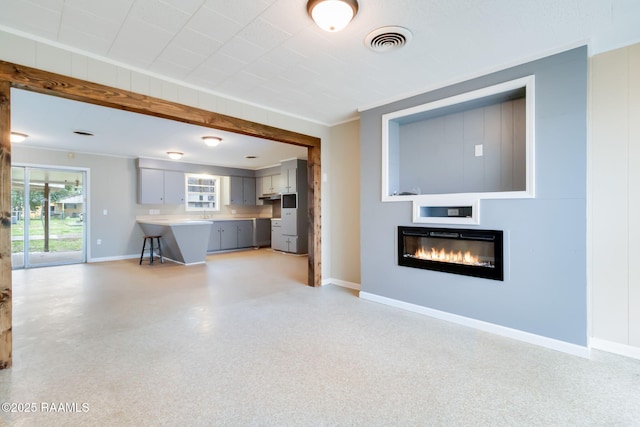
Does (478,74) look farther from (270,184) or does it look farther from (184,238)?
(270,184)

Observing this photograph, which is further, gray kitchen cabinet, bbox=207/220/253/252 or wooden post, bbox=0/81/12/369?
gray kitchen cabinet, bbox=207/220/253/252

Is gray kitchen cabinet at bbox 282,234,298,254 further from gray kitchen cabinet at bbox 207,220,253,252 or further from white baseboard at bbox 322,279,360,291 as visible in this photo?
white baseboard at bbox 322,279,360,291

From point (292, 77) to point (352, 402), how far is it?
2852mm

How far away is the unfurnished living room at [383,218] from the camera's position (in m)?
1.89

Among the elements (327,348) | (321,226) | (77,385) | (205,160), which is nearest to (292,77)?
(321,226)

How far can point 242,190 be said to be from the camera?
906 cm

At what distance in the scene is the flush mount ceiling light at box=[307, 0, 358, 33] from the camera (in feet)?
5.96

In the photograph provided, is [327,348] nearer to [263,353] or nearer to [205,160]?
[263,353]

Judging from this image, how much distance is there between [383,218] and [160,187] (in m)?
6.21

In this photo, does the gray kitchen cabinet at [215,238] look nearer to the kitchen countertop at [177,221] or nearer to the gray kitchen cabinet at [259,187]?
the kitchen countertop at [177,221]

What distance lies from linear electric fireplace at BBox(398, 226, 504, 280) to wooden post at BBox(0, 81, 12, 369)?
356cm

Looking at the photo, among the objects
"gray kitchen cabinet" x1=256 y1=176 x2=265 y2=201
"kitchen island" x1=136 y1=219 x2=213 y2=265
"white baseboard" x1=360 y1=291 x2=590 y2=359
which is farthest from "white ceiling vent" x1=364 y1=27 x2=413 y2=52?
"gray kitchen cabinet" x1=256 y1=176 x2=265 y2=201

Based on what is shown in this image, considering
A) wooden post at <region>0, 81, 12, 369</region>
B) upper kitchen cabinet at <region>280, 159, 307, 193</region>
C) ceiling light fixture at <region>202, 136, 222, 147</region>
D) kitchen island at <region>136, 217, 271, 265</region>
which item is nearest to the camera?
wooden post at <region>0, 81, 12, 369</region>

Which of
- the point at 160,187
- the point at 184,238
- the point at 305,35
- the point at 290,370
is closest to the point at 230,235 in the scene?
the point at 160,187
